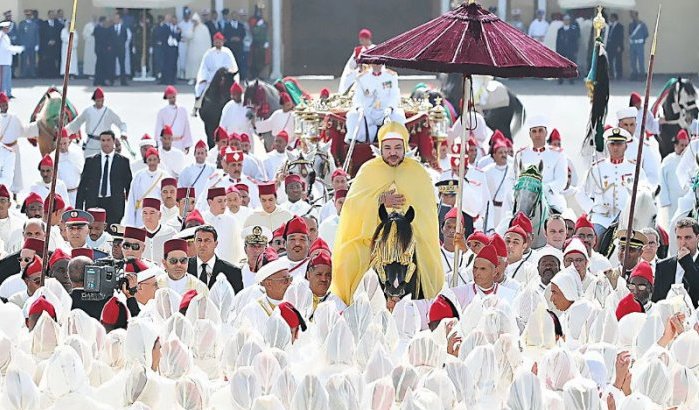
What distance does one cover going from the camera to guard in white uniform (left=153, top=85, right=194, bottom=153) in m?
18.8

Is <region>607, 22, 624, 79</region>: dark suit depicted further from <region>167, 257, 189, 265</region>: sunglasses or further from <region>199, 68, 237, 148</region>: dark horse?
<region>167, 257, 189, 265</region>: sunglasses

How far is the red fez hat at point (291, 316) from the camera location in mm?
8438

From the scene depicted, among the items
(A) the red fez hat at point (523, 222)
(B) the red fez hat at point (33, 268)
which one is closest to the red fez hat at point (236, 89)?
(A) the red fez hat at point (523, 222)

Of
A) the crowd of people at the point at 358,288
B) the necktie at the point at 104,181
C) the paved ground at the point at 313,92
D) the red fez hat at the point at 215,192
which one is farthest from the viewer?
the paved ground at the point at 313,92

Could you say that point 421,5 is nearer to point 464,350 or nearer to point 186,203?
point 186,203

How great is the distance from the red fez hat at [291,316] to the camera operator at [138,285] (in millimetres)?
979

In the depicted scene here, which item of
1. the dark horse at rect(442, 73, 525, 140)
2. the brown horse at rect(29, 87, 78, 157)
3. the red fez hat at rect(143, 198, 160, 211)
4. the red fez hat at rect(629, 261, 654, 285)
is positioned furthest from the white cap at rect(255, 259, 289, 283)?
the dark horse at rect(442, 73, 525, 140)

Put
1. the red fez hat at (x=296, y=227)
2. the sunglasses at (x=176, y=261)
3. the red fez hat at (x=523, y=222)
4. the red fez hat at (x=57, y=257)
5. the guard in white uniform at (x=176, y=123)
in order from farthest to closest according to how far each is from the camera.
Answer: the guard in white uniform at (x=176, y=123) → the red fez hat at (x=523, y=222) → the red fez hat at (x=296, y=227) → the sunglasses at (x=176, y=261) → the red fez hat at (x=57, y=257)

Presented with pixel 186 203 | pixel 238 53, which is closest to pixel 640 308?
pixel 186 203

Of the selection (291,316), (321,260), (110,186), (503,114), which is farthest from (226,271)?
(503,114)

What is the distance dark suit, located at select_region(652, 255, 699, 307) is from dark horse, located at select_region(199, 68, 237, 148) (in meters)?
9.97

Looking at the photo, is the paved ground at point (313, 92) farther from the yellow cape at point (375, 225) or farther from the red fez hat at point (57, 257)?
the yellow cape at point (375, 225)

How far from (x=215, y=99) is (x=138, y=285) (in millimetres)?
10819

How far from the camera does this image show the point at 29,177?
19375 millimetres
